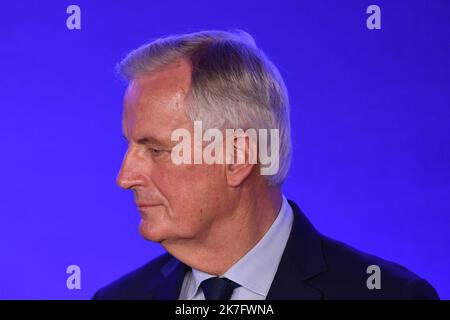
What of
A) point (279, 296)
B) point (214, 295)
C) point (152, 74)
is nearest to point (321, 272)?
point (279, 296)

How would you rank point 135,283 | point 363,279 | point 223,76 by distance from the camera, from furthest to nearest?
1. point 135,283
2. point 363,279
3. point 223,76

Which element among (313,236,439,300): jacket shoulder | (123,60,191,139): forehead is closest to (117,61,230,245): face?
(123,60,191,139): forehead

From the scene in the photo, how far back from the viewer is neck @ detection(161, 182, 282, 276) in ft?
5.20

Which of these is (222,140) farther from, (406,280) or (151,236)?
(406,280)

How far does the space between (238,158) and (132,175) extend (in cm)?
23

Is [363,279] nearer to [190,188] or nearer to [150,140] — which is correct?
[190,188]

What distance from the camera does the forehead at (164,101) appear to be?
153 cm

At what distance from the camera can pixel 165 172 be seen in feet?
5.09

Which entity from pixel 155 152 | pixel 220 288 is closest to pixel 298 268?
pixel 220 288

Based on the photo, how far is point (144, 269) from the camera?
1761 millimetres

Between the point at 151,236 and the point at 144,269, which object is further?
the point at 144,269

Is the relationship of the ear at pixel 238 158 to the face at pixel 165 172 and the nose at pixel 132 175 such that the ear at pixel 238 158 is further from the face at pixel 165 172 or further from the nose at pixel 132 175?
the nose at pixel 132 175

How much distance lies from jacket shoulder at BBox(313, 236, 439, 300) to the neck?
17 centimetres
